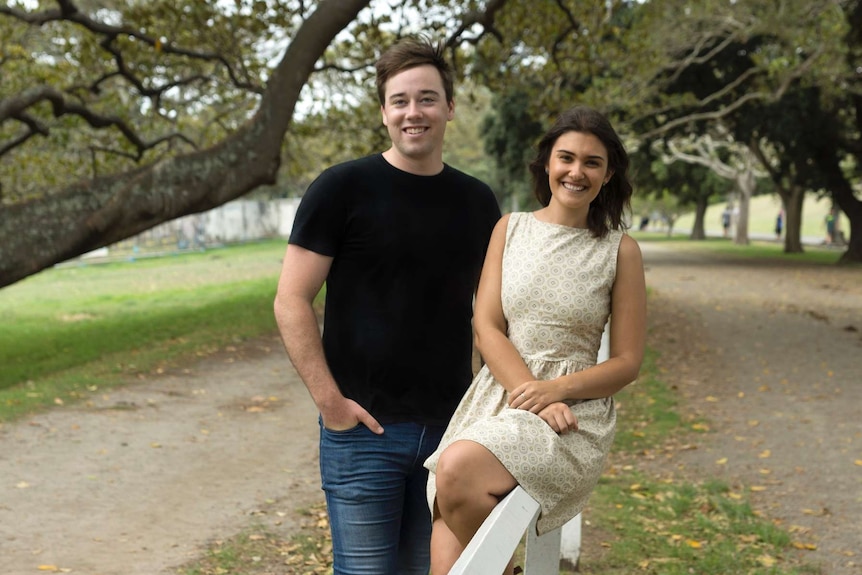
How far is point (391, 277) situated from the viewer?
2887mm

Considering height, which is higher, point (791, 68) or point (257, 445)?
point (791, 68)

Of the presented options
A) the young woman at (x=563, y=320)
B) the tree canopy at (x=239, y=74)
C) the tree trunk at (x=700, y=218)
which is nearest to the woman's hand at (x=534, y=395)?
the young woman at (x=563, y=320)

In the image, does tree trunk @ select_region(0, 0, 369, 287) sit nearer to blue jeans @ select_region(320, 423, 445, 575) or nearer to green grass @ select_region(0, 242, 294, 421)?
green grass @ select_region(0, 242, 294, 421)

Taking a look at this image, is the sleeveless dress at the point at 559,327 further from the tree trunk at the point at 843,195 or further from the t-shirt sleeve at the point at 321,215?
the tree trunk at the point at 843,195

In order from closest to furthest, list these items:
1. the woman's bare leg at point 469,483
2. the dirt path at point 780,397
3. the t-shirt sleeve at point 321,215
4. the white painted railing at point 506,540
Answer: the white painted railing at point 506,540 → the woman's bare leg at point 469,483 → the t-shirt sleeve at point 321,215 → the dirt path at point 780,397

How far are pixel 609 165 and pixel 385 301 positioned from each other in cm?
75

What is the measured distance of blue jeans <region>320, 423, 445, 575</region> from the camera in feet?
9.55

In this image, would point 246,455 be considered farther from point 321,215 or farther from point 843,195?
point 843,195

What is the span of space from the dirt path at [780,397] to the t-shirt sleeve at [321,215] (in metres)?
3.98

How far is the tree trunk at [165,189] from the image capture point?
10.6m

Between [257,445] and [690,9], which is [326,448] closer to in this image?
[257,445]

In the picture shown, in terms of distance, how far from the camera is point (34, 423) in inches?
345

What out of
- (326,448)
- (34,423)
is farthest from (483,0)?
(326,448)

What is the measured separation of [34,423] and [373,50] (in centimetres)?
762
